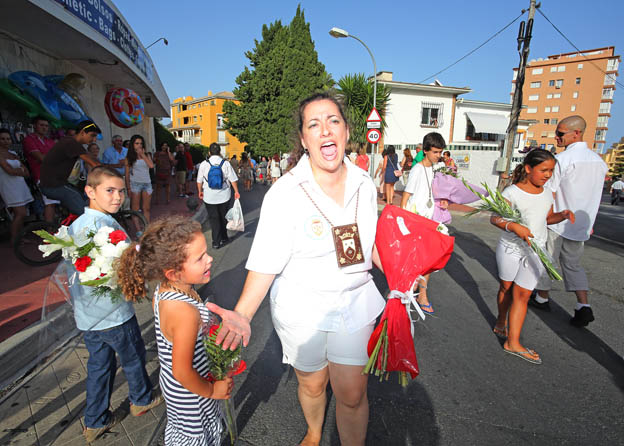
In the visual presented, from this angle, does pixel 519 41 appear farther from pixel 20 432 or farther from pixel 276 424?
pixel 20 432

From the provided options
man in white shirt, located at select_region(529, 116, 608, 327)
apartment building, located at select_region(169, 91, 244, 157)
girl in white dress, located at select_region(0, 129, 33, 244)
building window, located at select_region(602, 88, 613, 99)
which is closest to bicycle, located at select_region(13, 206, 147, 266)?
girl in white dress, located at select_region(0, 129, 33, 244)

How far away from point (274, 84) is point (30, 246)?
25.2 meters

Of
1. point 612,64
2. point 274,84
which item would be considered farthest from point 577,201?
point 612,64

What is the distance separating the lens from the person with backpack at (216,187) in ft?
21.2

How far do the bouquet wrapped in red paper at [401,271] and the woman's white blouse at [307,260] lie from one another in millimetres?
128

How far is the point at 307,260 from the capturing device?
5.71 ft

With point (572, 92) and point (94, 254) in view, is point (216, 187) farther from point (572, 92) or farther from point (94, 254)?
point (572, 92)

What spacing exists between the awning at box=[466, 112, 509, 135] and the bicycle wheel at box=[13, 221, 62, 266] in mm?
29792

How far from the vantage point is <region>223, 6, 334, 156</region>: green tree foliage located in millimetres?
27484

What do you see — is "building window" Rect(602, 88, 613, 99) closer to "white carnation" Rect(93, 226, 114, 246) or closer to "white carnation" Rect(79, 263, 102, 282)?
"white carnation" Rect(93, 226, 114, 246)

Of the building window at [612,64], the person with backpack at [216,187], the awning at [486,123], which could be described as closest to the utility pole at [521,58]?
the person with backpack at [216,187]

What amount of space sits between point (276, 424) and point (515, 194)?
2.85 meters

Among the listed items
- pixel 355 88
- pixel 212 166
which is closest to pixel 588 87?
pixel 355 88

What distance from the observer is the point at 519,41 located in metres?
11.5
